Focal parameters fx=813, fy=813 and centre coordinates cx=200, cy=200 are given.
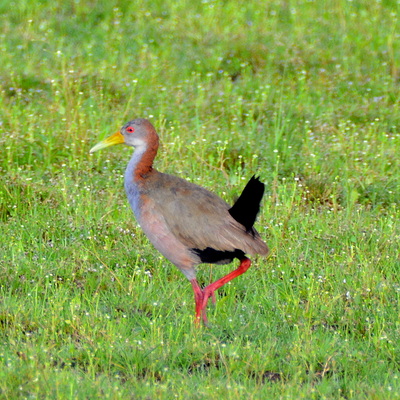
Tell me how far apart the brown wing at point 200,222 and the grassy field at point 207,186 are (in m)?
0.44

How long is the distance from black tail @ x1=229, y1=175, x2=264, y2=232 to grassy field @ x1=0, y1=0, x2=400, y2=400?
0.57 m

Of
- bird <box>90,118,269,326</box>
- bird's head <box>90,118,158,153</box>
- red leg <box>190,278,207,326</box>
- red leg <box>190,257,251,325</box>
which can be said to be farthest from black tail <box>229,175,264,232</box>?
bird's head <box>90,118,158,153</box>

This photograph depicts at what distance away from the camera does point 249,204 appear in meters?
4.88

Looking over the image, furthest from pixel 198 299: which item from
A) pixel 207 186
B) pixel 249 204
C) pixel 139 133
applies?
pixel 207 186

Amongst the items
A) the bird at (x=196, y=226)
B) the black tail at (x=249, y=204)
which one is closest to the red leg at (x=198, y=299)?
the bird at (x=196, y=226)

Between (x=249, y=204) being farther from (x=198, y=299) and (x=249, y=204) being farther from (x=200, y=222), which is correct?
(x=198, y=299)

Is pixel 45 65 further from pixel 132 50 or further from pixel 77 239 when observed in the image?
pixel 77 239

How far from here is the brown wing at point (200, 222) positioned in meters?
4.95

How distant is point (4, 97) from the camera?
8484 mm

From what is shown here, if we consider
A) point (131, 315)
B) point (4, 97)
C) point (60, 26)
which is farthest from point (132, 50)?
point (131, 315)

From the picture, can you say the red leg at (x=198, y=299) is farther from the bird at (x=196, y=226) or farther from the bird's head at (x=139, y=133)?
the bird's head at (x=139, y=133)

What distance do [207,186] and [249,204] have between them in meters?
1.98

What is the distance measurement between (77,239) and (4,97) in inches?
122

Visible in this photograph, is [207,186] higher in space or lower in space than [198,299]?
higher
